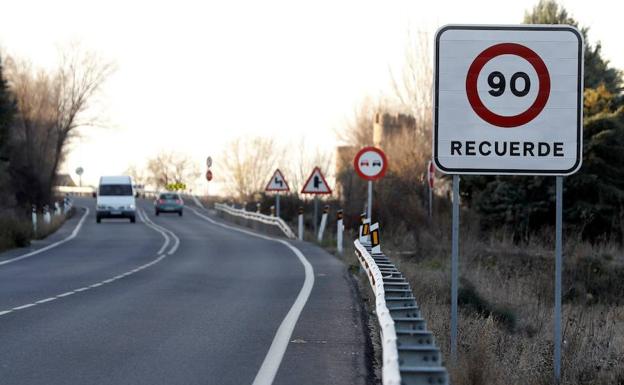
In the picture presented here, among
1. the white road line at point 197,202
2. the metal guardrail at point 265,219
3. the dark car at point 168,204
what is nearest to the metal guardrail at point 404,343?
the metal guardrail at point 265,219

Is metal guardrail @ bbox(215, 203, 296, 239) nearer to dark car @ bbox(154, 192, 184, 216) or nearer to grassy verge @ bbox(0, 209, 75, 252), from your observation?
dark car @ bbox(154, 192, 184, 216)

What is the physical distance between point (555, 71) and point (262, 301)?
7.47m

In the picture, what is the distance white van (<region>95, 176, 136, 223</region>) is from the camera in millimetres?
51969

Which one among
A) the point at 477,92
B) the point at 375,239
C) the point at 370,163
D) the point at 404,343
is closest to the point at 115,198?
the point at 370,163

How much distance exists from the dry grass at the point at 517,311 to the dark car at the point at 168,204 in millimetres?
37622

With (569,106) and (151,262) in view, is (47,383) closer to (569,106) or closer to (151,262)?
(569,106)

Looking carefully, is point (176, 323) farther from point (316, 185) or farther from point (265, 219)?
point (265, 219)

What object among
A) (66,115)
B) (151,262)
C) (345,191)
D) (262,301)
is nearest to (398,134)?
(345,191)

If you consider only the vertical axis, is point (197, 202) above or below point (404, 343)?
above

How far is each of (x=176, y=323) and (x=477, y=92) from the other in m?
5.28

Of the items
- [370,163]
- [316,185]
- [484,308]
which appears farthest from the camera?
[316,185]

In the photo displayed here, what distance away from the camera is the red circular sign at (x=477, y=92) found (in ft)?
25.2

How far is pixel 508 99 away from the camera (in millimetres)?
7715

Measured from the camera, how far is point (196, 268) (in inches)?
858
